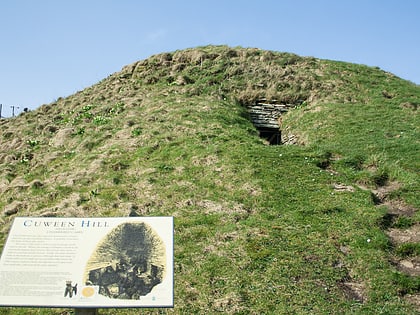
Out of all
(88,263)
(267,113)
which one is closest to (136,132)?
(267,113)

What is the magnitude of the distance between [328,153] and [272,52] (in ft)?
43.2

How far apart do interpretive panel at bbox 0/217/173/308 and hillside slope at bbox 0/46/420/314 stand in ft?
8.29

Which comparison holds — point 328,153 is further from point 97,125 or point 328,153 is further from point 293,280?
point 97,125

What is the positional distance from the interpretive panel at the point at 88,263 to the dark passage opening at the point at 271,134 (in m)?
14.9

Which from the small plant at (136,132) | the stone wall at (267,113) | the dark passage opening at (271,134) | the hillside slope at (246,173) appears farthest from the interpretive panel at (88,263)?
the stone wall at (267,113)

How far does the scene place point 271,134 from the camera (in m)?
21.6

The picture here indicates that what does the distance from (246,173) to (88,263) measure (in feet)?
25.8

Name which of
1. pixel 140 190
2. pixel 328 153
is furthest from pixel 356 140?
pixel 140 190

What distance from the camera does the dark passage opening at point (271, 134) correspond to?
21297 mm

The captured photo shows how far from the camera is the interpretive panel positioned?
6172 millimetres

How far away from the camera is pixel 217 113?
19516 millimetres

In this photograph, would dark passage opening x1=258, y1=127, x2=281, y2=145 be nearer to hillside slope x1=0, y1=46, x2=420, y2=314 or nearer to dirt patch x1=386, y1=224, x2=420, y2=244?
hillside slope x1=0, y1=46, x2=420, y2=314

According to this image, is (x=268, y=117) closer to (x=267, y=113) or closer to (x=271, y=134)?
(x=267, y=113)

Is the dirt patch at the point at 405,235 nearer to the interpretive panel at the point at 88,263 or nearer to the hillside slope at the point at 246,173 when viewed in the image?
the hillside slope at the point at 246,173
